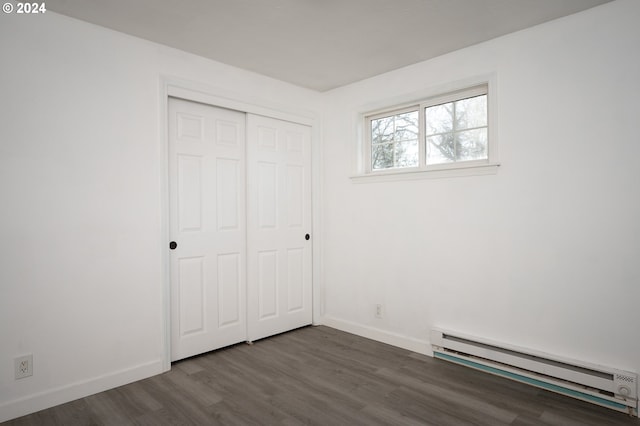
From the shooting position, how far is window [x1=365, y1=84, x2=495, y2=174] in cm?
298

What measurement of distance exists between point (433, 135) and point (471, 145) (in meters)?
0.36

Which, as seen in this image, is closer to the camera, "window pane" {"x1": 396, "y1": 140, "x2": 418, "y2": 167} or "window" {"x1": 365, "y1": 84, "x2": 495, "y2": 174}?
"window" {"x1": 365, "y1": 84, "x2": 495, "y2": 174}

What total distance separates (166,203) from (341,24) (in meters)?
1.83

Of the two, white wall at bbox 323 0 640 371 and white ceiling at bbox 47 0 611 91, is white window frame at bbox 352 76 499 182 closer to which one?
white wall at bbox 323 0 640 371

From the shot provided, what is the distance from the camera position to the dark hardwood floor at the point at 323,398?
7.11 feet

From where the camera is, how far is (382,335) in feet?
11.4

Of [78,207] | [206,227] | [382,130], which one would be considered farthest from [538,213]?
[78,207]

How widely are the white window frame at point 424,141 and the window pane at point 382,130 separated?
0.13ft

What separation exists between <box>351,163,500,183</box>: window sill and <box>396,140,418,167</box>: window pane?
130mm

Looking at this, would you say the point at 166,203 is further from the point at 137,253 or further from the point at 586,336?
the point at 586,336

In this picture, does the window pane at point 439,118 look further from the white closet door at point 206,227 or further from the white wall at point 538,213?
the white closet door at point 206,227

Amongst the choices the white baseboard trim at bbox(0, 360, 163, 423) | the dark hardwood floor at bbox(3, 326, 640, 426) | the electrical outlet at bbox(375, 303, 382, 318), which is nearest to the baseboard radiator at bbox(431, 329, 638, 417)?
the dark hardwood floor at bbox(3, 326, 640, 426)

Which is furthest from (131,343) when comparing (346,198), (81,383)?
(346,198)

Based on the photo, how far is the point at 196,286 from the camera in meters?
3.12
